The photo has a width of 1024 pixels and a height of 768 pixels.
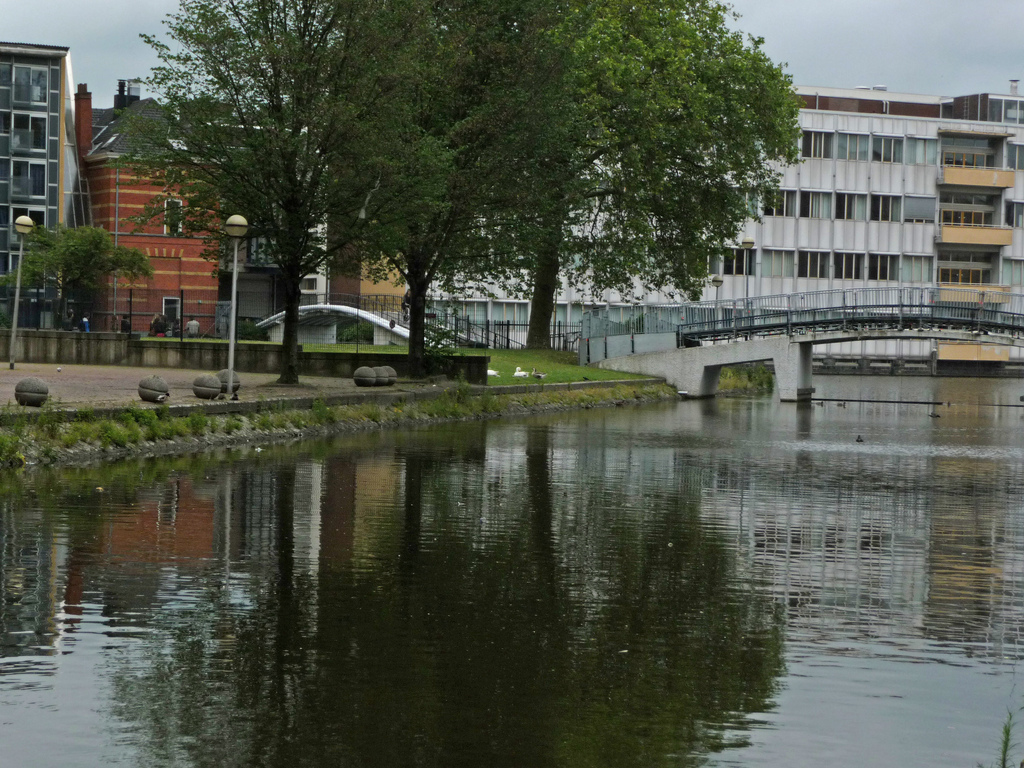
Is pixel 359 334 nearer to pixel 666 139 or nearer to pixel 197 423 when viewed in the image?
pixel 666 139

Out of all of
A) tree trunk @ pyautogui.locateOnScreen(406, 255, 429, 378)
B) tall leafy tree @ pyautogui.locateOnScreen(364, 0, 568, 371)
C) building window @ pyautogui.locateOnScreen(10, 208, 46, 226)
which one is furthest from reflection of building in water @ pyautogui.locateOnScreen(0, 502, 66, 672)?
building window @ pyautogui.locateOnScreen(10, 208, 46, 226)

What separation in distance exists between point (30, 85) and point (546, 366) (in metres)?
42.4

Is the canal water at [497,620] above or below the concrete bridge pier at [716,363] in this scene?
below

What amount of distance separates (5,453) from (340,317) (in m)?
46.5

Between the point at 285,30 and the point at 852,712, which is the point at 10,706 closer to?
the point at 852,712

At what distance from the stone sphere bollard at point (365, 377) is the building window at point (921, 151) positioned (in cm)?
7413

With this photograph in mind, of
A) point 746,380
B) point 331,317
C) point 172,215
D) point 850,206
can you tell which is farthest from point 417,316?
point 850,206

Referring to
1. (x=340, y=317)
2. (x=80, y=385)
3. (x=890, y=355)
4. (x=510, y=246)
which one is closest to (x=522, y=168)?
(x=510, y=246)

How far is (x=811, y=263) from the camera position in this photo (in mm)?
98625

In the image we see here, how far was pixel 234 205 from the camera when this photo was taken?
1223 inches

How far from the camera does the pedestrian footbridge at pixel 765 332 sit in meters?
51.4

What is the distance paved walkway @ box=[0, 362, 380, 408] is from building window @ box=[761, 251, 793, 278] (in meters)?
61.9

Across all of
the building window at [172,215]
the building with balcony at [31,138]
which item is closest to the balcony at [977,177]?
the building with balcony at [31,138]

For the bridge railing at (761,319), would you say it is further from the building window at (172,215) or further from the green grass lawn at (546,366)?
the building window at (172,215)
